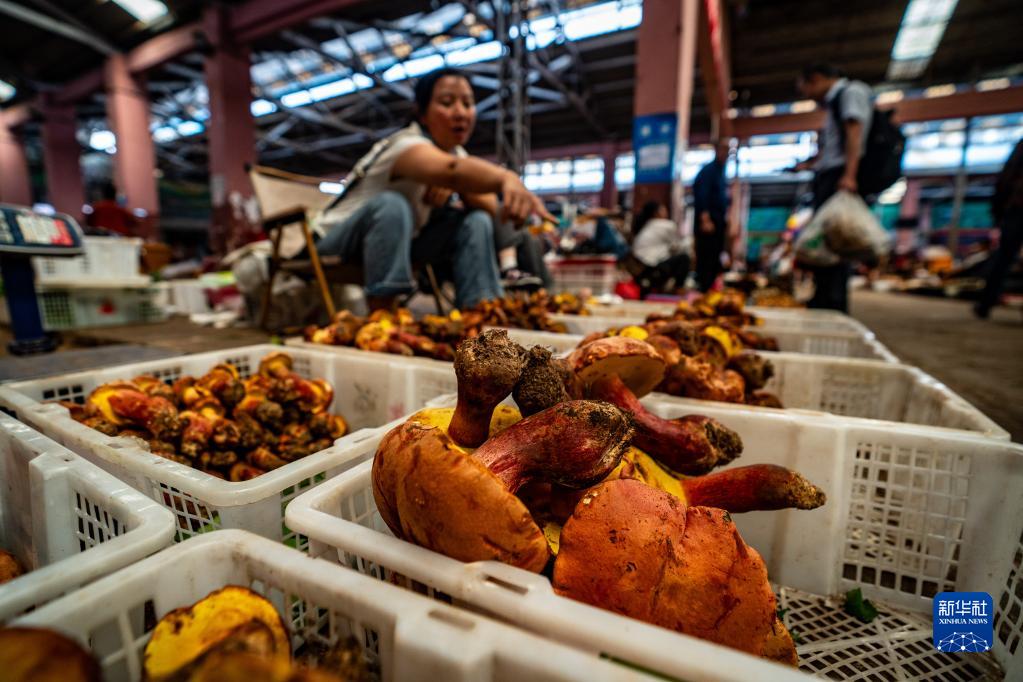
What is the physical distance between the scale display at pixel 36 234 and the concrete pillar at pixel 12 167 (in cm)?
1341

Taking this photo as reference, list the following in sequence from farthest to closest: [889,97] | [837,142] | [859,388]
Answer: [889,97] → [837,142] → [859,388]

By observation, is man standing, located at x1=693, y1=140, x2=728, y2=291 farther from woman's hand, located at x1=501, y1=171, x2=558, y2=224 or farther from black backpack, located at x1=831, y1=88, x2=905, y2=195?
woman's hand, located at x1=501, y1=171, x2=558, y2=224

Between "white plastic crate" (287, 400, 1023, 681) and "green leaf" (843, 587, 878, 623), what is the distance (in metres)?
0.01

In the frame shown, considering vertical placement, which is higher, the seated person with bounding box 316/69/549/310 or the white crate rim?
the seated person with bounding box 316/69/549/310

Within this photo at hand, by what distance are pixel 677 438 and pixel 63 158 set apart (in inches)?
603

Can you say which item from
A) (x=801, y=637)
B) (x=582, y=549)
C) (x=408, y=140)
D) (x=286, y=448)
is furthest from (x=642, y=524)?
(x=408, y=140)

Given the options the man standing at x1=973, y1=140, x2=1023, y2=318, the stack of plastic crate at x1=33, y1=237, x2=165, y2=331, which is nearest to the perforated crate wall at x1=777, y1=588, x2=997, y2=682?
the stack of plastic crate at x1=33, y1=237, x2=165, y2=331

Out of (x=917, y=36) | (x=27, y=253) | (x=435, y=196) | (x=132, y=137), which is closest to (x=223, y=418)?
(x=435, y=196)

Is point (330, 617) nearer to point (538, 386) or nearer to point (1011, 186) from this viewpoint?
point (538, 386)

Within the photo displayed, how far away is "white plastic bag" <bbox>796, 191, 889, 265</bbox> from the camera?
2927 millimetres

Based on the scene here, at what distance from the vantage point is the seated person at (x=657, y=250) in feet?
15.0

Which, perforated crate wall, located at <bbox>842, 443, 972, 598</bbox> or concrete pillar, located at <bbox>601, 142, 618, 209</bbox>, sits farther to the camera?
concrete pillar, located at <bbox>601, 142, 618, 209</bbox>

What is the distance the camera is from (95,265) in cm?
379

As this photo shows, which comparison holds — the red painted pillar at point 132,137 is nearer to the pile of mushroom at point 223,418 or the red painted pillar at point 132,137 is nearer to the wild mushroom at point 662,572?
the pile of mushroom at point 223,418
